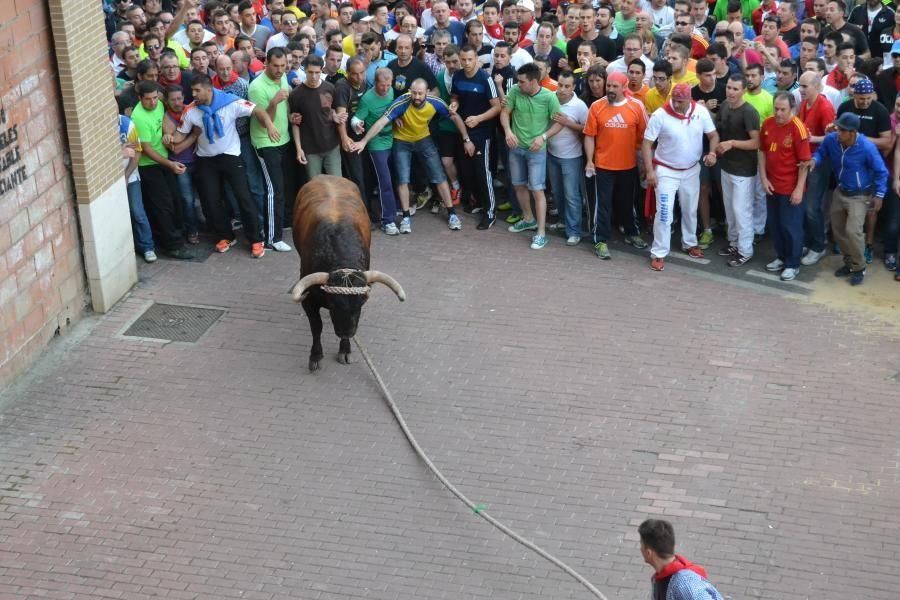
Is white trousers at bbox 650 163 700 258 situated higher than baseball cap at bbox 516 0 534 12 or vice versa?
baseball cap at bbox 516 0 534 12

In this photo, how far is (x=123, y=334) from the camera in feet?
41.2

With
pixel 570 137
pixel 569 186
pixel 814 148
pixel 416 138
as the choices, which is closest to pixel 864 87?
pixel 814 148

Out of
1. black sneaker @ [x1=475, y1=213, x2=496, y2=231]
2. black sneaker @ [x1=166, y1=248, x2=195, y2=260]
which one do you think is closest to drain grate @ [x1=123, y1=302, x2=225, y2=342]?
black sneaker @ [x1=166, y1=248, x2=195, y2=260]

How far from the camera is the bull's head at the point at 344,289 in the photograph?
1119cm

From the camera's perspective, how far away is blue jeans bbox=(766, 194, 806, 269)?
13430 mm

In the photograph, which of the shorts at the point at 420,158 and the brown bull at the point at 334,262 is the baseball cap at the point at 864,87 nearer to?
the shorts at the point at 420,158

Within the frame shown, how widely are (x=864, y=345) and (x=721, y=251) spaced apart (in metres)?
2.43

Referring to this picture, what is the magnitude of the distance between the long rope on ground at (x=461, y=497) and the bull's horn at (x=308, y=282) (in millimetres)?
813

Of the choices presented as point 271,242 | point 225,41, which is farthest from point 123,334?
point 225,41

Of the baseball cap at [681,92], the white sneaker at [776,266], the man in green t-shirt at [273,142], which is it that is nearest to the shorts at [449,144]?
the man in green t-shirt at [273,142]

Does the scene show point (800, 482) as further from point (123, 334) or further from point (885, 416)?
point (123, 334)

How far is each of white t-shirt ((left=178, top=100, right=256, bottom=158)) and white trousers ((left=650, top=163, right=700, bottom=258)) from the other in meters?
4.51

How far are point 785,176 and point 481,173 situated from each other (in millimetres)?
3538

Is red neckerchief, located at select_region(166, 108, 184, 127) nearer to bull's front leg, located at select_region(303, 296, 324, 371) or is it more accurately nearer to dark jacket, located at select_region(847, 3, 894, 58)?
bull's front leg, located at select_region(303, 296, 324, 371)
